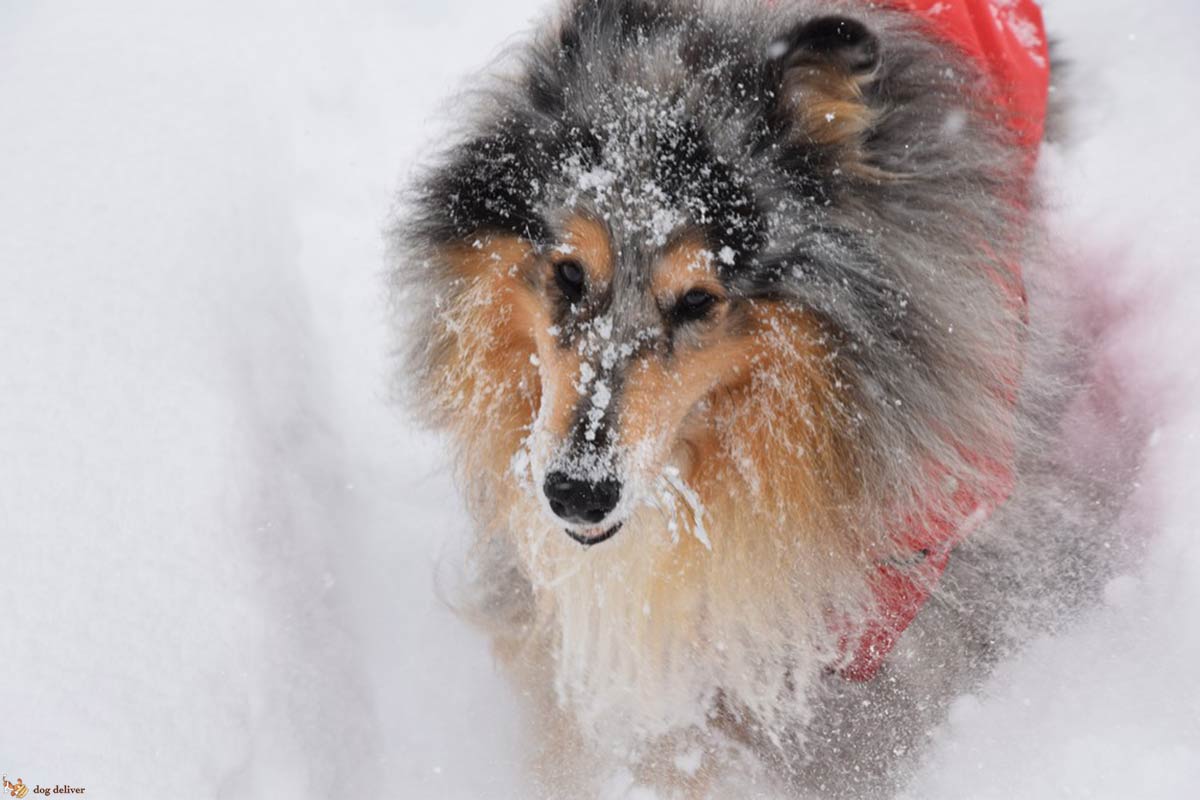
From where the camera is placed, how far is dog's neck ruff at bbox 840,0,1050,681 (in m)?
1.89

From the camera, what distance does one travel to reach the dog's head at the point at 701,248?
159 cm

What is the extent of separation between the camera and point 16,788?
1817mm

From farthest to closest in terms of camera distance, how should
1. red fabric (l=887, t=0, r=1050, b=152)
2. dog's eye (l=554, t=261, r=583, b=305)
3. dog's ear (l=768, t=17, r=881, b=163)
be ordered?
red fabric (l=887, t=0, r=1050, b=152), dog's eye (l=554, t=261, r=583, b=305), dog's ear (l=768, t=17, r=881, b=163)

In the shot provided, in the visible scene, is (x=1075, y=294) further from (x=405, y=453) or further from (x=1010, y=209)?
(x=405, y=453)

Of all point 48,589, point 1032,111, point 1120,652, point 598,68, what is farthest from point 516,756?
point 1032,111

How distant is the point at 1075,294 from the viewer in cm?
291

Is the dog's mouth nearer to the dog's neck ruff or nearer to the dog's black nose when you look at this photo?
the dog's black nose

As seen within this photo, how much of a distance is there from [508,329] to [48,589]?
1.09 m

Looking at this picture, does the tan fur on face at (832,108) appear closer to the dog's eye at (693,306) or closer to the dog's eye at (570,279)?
the dog's eye at (693,306)

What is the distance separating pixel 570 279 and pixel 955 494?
2.62 feet

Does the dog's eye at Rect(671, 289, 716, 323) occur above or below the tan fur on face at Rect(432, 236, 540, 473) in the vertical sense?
below
